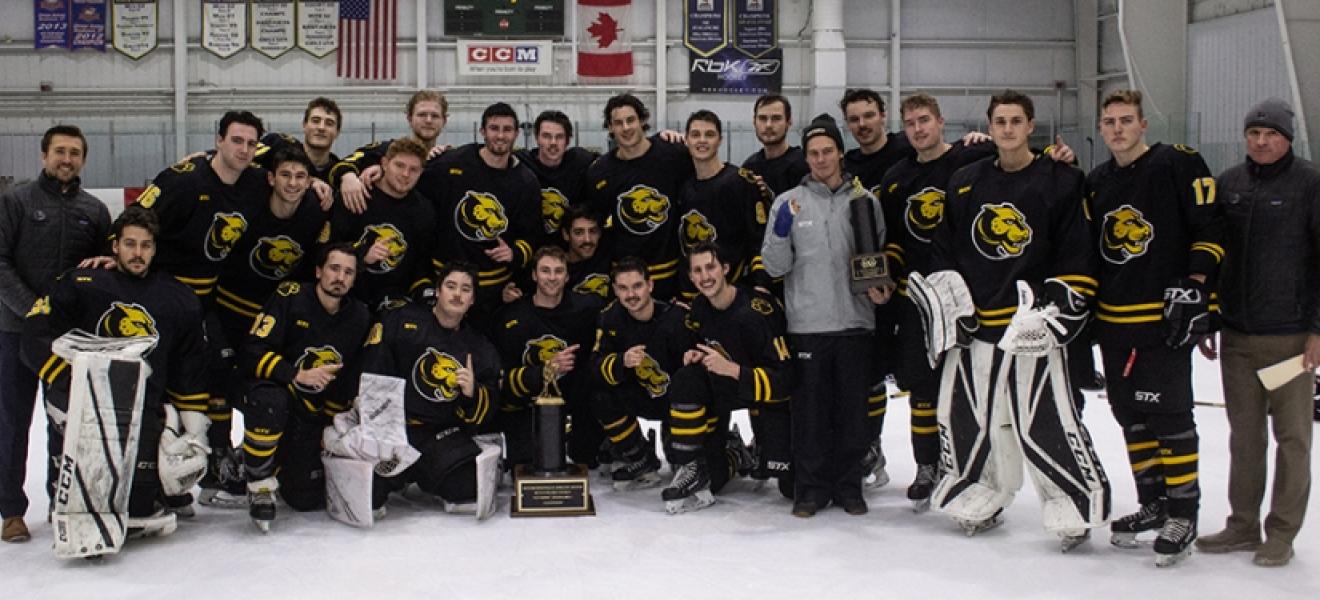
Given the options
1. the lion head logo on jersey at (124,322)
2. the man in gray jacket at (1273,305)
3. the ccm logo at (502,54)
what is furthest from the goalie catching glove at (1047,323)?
the ccm logo at (502,54)

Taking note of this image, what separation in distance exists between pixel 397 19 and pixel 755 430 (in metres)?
13.5

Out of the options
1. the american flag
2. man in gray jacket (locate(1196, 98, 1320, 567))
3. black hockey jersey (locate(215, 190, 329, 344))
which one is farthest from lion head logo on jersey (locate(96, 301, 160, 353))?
the american flag

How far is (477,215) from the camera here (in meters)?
5.65

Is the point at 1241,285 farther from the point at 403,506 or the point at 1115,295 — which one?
the point at 403,506

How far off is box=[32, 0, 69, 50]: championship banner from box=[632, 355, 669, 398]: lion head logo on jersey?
15123 mm

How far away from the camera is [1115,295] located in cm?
437

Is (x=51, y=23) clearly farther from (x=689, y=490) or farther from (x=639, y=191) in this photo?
(x=689, y=490)

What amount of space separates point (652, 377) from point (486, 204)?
118 centimetres

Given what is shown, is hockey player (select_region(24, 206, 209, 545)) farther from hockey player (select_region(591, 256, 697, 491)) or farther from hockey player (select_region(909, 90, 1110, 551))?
hockey player (select_region(909, 90, 1110, 551))

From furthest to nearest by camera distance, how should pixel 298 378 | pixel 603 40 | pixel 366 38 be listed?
pixel 603 40, pixel 366 38, pixel 298 378

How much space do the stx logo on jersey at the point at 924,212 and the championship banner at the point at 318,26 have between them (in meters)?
14.0

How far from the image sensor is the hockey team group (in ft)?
14.1

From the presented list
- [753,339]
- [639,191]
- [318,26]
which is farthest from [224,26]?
[753,339]

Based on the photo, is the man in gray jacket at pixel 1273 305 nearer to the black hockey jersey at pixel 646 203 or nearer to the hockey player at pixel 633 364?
the hockey player at pixel 633 364
